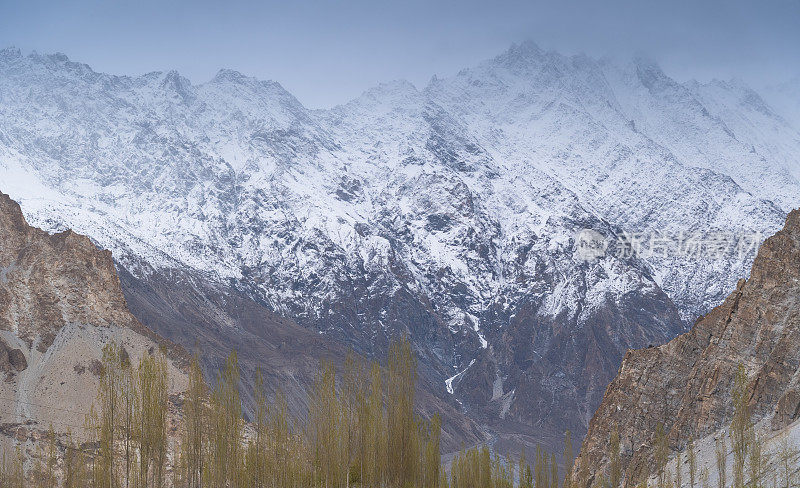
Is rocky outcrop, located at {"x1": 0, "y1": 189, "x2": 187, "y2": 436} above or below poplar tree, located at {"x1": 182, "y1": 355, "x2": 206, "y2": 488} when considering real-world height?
above

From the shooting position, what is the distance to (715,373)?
74750 millimetres

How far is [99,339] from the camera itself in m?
135

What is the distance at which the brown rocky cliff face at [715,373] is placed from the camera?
66188mm

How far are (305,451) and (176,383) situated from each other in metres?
76.1

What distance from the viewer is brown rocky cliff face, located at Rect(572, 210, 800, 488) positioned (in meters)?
66.2

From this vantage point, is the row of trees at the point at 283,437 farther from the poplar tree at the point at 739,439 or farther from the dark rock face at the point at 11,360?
the dark rock face at the point at 11,360

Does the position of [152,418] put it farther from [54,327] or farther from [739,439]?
[54,327]

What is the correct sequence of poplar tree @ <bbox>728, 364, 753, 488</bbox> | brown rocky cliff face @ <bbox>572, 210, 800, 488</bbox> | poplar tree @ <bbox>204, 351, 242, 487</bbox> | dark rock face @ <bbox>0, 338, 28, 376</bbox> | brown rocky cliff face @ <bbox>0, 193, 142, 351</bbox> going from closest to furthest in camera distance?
poplar tree @ <bbox>728, 364, 753, 488</bbox>
poplar tree @ <bbox>204, 351, 242, 487</bbox>
brown rocky cliff face @ <bbox>572, 210, 800, 488</bbox>
dark rock face @ <bbox>0, 338, 28, 376</bbox>
brown rocky cliff face @ <bbox>0, 193, 142, 351</bbox>

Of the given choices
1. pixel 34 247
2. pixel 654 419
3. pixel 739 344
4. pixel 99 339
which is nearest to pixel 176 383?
pixel 99 339

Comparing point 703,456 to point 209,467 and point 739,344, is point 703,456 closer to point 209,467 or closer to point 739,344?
point 739,344

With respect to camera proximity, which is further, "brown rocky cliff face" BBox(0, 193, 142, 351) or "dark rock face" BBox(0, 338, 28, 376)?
"brown rocky cliff face" BBox(0, 193, 142, 351)

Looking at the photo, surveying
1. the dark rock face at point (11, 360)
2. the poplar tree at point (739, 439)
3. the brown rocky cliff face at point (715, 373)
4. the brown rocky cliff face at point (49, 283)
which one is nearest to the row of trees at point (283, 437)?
the brown rocky cliff face at point (715, 373)

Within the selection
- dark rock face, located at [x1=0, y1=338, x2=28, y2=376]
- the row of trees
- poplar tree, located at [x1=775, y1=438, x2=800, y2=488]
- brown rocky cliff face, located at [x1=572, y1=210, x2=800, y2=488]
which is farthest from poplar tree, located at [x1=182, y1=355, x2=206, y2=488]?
dark rock face, located at [x1=0, y1=338, x2=28, y2=376]

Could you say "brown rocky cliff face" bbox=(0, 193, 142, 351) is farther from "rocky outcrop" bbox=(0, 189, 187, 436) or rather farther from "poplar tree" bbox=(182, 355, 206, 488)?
"poplar tree" bbox=(182, 355, 206, 488)
